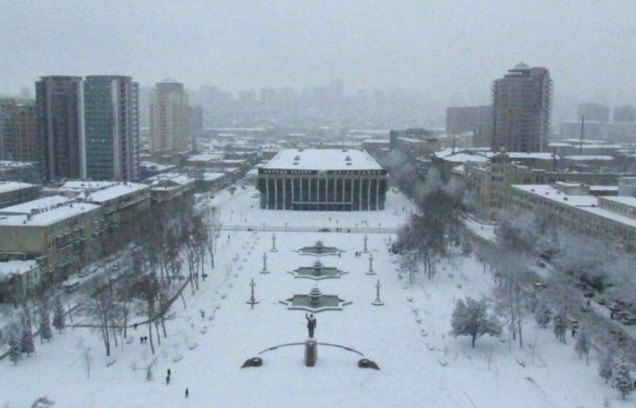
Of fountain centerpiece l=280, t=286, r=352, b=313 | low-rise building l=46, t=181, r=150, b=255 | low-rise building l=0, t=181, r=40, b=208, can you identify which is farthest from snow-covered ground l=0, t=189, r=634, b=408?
low-rise building l=0, t=181, r=40, b=208

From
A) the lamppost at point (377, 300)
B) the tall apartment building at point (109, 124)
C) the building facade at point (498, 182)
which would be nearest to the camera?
the lamppost at point (377, 300)

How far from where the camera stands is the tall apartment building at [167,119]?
396 ft

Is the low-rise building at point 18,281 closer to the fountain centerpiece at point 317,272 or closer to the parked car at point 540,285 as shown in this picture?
the fountain centerpiece at point 317,272

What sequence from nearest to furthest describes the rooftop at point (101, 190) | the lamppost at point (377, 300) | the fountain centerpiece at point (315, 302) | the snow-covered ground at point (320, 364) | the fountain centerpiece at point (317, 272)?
the snow-covered ground at point (320, 364) → the fountain centerpiece at point (315, 302) → the lamppost at point (377, 300) → the fountain centerpiece at point (317, 272) → the rooftop at point (101, 190)

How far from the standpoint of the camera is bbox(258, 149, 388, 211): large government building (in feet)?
230

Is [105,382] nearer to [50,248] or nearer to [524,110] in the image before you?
[50,248]

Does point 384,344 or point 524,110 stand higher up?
point 524,110

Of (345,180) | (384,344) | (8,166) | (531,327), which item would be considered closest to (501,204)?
(345,180)

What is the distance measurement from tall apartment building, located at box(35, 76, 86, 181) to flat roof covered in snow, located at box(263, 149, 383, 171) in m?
23.0

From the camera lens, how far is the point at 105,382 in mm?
25000

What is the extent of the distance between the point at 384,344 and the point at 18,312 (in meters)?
17.7

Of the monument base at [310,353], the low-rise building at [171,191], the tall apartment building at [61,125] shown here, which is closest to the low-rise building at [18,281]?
the monument base at [310,353]

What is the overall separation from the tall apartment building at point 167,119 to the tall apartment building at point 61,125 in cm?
3780

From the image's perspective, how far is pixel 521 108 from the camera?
98562 millimetres
